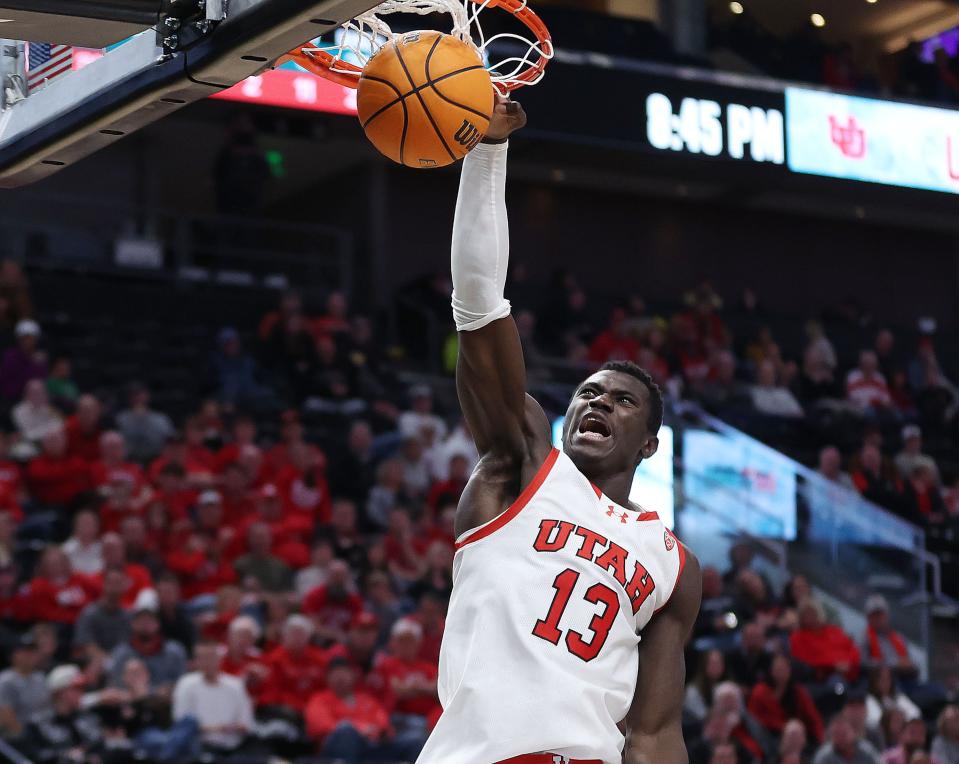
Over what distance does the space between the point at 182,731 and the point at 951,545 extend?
7376 mm

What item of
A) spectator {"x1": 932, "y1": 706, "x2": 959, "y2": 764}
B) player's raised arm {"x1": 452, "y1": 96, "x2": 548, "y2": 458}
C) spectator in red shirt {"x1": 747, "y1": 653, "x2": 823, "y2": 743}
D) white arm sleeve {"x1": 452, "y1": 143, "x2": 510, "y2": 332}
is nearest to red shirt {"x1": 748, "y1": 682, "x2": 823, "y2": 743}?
spectator in red shirt {"x1": 747, "y1": 653, "x2": 823, "y2": 743}

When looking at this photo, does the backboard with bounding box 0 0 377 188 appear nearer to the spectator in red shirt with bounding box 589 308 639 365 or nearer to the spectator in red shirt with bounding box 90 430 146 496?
the spectator in red shirt with bounding box 90 430 146 496

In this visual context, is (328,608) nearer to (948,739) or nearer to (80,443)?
(80,443)

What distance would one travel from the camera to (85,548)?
30.8 feet

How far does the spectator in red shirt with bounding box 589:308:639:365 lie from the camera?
15.0 m

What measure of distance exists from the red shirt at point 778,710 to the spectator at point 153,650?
375 centimetres

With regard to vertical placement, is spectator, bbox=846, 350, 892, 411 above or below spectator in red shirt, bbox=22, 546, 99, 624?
above

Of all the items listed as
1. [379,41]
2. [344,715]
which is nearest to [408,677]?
[344,715]

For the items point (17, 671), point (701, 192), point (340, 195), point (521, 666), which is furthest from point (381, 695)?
point (701, 192)

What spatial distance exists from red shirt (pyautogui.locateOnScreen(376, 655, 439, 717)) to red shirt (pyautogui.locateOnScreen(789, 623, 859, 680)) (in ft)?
10.1

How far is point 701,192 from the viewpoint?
19578mm

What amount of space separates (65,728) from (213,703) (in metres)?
0.77

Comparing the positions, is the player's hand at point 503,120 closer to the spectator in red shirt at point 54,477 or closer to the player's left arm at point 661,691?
the player's left arm at point 661,691

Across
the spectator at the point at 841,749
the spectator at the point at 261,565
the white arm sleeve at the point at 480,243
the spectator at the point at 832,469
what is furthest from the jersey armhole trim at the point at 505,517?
the spectator at the point at 832,469
